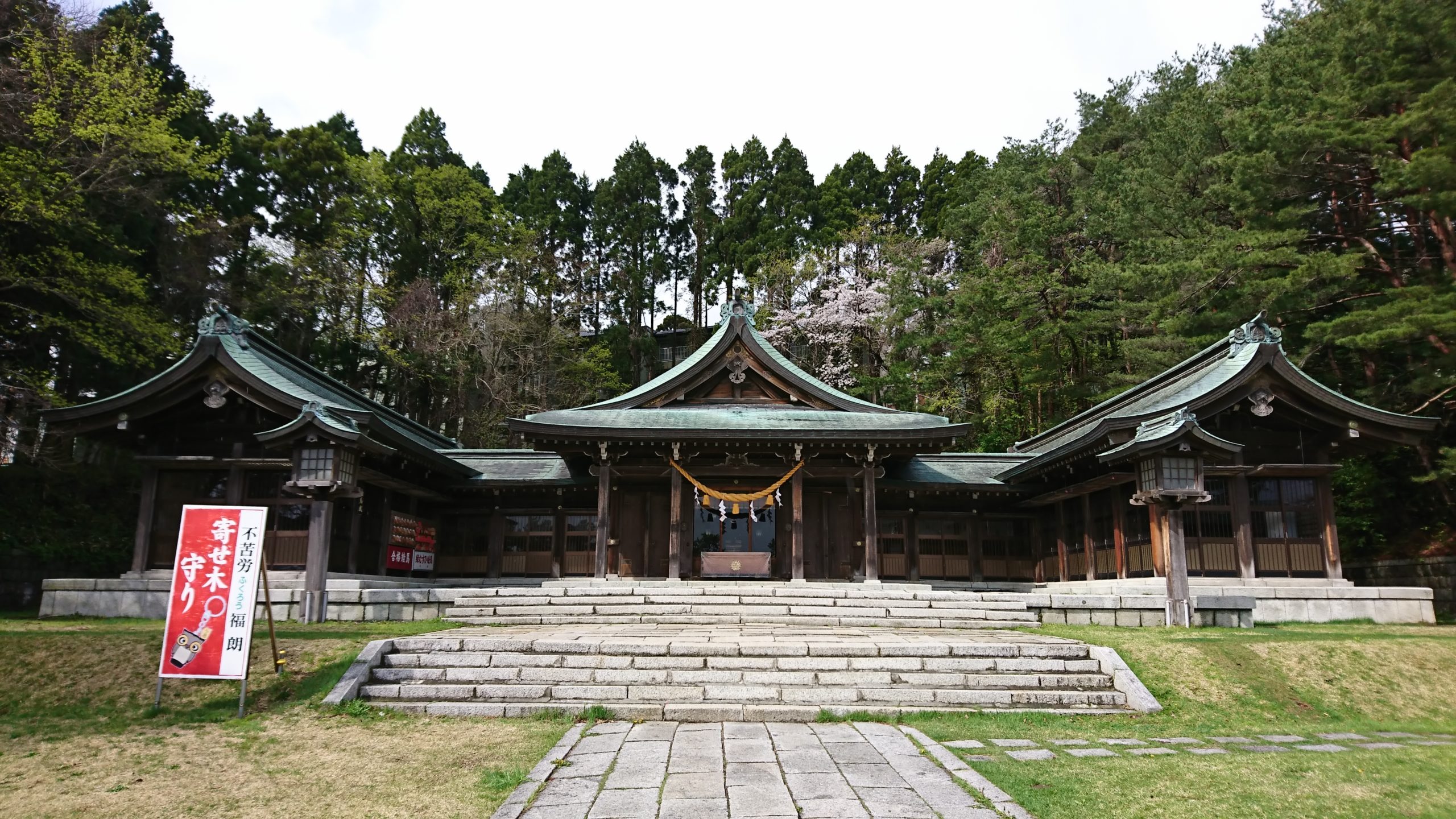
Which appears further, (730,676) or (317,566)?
(317,566)

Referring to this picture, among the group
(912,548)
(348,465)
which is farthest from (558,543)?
(912,548)

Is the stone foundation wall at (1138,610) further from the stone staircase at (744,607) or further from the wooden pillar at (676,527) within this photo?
the wooden pillar at (676,527)

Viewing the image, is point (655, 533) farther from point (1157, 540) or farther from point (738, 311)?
point (1157, 540)

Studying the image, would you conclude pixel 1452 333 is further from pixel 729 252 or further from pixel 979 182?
pixel 729 252

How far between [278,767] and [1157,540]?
16.4 metres

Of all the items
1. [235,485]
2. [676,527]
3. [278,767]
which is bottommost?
[278,767]

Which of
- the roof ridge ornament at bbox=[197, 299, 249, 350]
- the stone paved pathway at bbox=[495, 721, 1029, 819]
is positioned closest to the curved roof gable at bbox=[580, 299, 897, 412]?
the roof ridge ornament at bbox=[197, 299, 249, 350]

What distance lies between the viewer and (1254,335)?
18.2 meters

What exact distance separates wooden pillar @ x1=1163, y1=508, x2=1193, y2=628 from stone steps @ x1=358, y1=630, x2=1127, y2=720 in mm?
4040

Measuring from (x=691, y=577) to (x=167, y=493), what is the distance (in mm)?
12806

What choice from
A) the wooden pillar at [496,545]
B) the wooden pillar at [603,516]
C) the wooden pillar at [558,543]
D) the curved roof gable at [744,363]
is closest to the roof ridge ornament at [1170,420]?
the curved roof gable at [744,363]

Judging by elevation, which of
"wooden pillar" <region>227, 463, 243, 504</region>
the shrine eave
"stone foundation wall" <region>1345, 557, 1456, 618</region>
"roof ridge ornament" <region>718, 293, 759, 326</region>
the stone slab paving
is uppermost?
"roof ridge ornament" <region>718, 293, 759, 326</region>

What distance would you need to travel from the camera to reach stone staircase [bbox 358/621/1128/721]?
30.3ft

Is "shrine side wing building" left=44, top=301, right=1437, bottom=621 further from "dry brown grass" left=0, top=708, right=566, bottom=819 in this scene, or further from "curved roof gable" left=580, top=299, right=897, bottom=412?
"dry brown grass" left=0, top=708, right=566, bottom=819
